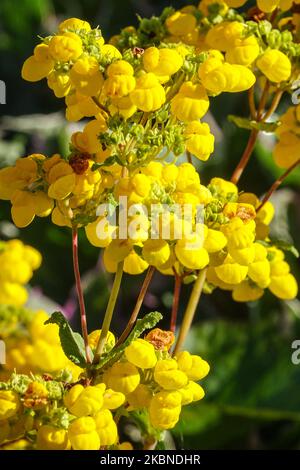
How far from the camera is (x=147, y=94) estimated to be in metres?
0.76

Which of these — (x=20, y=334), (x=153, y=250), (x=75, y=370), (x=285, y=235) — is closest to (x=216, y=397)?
(x=285, y=235)

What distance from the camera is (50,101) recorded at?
2.62 m

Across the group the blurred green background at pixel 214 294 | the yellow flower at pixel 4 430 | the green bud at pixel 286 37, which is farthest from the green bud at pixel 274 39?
the blurred green background at pixel 214 294

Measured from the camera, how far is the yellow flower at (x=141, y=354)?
2.51 feet

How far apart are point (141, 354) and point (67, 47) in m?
0.26

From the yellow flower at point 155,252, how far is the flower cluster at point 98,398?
66 millimetres

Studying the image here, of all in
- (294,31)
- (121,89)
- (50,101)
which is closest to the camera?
(121,89)

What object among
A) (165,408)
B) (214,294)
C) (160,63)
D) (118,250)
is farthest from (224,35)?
(214,294)

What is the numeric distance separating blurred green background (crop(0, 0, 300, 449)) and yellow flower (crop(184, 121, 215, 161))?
21.0 inches

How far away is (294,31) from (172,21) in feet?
0.41

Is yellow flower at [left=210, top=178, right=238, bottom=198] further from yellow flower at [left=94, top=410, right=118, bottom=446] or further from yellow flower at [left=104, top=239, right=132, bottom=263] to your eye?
yellow flower at [left=94, top=410, right=118, bottom=446]

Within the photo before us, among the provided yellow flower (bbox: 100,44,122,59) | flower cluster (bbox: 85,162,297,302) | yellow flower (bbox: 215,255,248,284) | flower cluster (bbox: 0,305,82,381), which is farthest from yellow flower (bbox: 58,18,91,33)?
flower cluster (bbox: 0,305,82,381)

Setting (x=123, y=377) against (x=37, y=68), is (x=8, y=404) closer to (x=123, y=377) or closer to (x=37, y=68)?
(x=123, y=377)

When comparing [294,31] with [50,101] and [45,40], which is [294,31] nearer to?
[45,40]
